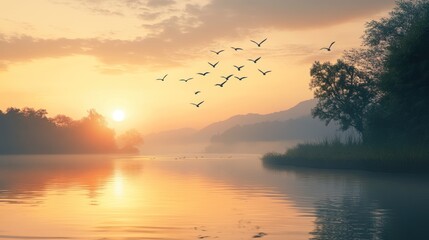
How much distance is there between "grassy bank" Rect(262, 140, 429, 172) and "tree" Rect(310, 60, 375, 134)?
978 centimetres

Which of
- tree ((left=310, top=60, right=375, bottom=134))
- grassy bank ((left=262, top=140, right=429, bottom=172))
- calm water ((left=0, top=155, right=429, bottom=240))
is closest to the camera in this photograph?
calm water ((left=0, top=155, right=429, bottom=240))

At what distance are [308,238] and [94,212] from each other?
11559 mm

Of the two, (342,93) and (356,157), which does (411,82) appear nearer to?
(356,157)

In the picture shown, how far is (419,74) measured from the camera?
5984cm

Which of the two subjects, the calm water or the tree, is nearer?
the calm water

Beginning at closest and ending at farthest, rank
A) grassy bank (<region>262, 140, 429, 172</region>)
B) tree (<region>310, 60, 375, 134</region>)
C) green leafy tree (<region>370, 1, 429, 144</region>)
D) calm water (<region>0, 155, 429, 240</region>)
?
calm water (<region>0, 155, 429, 240</region>) < grassy bank (<region>262, 140, 429, 172</region>) < green leafy tree (<region>370, 1, 429, 144</region>) < tree (<region>310, 60, 375, 134</region>)

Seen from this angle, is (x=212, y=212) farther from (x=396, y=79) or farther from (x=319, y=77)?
(x=319, y=77)

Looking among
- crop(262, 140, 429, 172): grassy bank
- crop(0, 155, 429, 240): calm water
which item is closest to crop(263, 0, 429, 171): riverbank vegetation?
crop(262, 140, 429, 172): grassy bank

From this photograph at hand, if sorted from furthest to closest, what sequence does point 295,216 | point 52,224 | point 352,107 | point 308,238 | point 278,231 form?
1. point 352,107
2. point 295,216
3. point 52,224
4. point 278,231
5. point 308,238

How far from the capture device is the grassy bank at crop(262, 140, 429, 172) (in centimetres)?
5836

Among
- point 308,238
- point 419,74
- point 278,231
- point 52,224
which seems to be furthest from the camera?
point 419,74

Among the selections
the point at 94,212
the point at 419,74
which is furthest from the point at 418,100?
the point at 94,212

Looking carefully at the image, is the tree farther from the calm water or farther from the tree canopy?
the calm water

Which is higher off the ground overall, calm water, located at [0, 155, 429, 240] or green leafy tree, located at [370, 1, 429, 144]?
green leafy tree, located at [370, 1, 429, 144]
